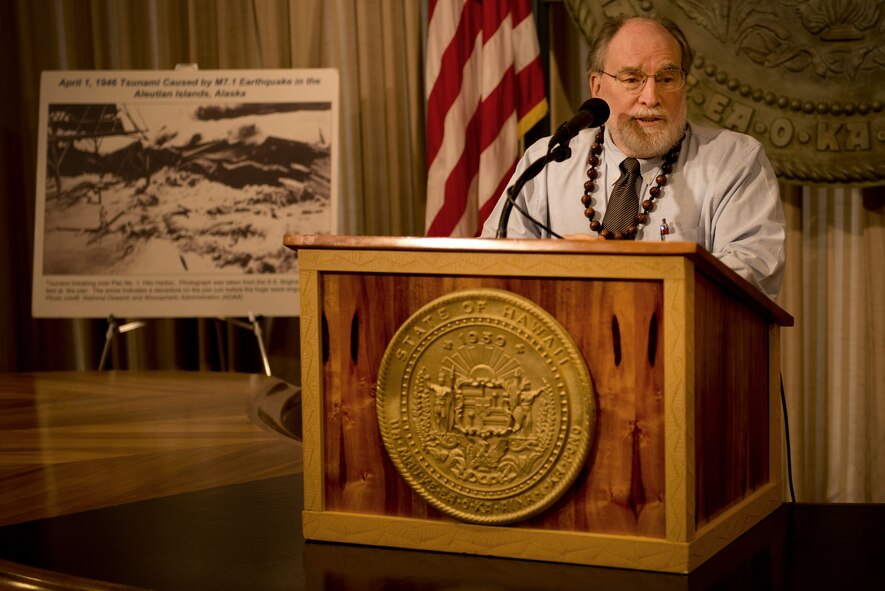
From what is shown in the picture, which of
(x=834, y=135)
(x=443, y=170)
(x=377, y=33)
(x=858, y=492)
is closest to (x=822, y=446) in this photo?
(x=858, y=492)

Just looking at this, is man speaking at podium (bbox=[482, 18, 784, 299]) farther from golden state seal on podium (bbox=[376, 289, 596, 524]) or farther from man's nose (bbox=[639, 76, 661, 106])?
golden state seal on podium (bbox=[376, 289, 596, 524])

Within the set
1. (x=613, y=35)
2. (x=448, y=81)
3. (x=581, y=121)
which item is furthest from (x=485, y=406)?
(x=448, y=81)

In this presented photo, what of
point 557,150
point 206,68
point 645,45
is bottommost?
point 557,150

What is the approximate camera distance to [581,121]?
4.51 feet

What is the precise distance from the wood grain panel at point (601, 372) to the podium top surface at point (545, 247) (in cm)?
4

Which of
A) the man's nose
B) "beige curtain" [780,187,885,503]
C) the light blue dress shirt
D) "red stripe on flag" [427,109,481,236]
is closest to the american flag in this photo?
"red stripe on flag" [427,109,481,236]

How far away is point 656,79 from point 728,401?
961mm

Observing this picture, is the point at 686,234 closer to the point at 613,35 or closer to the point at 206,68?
the point at 613,35

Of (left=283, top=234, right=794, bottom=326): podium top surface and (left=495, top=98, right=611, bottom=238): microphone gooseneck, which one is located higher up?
(left=495, top=98, right=611, bottom=238): microphone gooseneck

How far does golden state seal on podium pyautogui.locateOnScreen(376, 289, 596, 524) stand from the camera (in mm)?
1131

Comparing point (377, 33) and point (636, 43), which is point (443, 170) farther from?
point (636, 43)

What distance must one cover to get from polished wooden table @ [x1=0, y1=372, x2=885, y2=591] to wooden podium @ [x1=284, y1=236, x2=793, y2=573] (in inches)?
1.3

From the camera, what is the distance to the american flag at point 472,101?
3912mm

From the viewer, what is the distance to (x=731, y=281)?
47.4 inches
